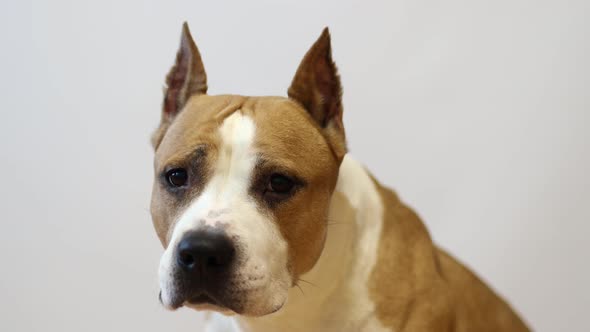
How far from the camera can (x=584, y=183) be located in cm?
258

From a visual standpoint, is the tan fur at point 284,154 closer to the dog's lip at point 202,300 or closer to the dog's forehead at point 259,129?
the dog's forehead at point 259,129

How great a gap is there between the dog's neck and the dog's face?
0.07 m

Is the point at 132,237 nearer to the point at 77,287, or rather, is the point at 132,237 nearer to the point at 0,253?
the point at 77,287

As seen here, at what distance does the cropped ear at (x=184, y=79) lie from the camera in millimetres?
1658

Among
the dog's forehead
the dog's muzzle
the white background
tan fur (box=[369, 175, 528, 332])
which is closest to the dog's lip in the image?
the dog's muzzle

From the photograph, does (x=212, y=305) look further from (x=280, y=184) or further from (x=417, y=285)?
(x=417, y=285)

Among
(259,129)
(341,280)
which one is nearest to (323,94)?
(259,129)

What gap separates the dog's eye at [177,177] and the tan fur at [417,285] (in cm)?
50

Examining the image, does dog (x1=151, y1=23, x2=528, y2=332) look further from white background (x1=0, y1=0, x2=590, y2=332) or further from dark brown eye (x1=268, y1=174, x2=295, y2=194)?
white background (x1=0, y1=0, x2=590, y2=332)

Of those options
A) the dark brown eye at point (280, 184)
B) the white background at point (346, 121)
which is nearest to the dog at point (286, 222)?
the dark brown eye at point (280, 184)

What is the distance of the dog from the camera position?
54.3 inches

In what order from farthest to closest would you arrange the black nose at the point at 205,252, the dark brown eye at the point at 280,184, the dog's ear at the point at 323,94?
the dog's ear at the point at 323,94 < the dark brown eye at the point at 280,184 < the black nose at the point at 205,252

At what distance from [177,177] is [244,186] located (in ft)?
0.54

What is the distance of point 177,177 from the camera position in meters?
1.51
